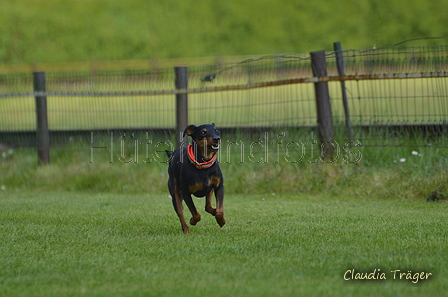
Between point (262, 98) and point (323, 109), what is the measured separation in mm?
1417

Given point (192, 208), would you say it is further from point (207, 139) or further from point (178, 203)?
point (207, 139)

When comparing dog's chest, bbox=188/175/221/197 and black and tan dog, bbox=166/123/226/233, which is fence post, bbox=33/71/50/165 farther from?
dog's chest, bbox=188/175/221/197

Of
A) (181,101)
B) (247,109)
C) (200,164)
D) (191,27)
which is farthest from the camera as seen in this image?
(191,27)

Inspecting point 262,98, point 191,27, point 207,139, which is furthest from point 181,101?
point 191,27

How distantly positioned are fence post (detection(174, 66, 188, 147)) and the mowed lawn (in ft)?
→ 8.66

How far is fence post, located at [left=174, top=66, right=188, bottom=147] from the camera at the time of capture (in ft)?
34.0

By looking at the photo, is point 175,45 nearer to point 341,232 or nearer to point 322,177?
point 322,177

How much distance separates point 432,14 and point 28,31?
2334 centimetres

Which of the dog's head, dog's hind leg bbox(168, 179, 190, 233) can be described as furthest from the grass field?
dog's hind leg bbox(168, 179, 190, 233)

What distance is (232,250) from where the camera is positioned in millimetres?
4832

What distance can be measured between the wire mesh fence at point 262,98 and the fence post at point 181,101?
121mm

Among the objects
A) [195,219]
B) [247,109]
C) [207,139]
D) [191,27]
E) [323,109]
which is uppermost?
[191,27]

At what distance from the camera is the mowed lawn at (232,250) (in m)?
3.72

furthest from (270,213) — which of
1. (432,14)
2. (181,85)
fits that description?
(432,14)
